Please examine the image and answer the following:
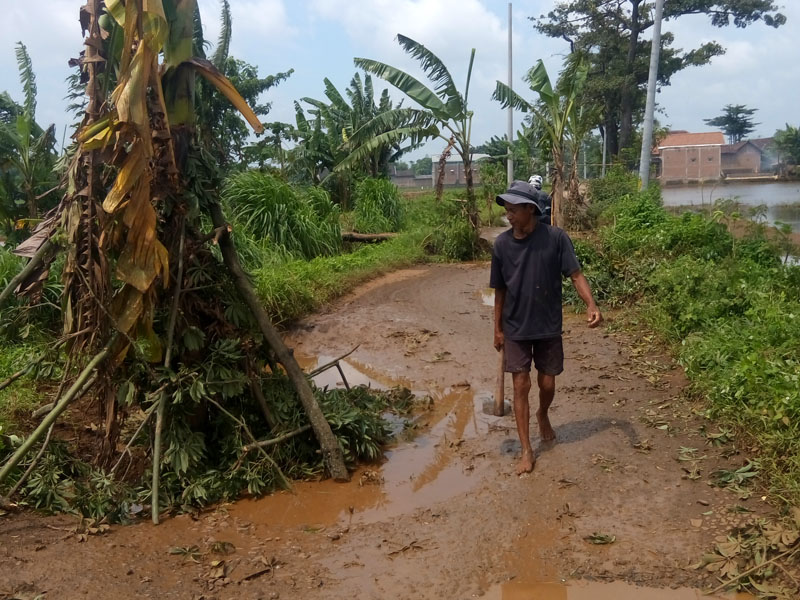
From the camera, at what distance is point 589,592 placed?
3340 mm

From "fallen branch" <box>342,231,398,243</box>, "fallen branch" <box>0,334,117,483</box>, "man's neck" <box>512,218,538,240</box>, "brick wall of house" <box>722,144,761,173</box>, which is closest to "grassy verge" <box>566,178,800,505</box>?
"man's neck" <box>512,218,538,240</box>

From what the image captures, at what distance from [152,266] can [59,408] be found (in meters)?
0.97

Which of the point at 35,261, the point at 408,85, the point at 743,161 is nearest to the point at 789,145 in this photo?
the point at 743,161

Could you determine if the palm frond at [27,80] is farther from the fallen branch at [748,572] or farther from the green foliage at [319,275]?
the fallen branch at [748,572]

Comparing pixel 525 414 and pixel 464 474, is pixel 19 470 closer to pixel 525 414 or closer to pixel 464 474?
pixel 464 474

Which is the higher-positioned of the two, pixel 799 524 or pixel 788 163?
pixel 788 163

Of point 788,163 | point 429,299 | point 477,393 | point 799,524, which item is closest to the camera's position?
point 799,524

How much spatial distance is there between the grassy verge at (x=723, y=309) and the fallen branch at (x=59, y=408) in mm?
3934

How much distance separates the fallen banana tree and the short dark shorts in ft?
4.58

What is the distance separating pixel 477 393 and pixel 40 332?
15.0ft

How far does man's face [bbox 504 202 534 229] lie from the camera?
4.37 m

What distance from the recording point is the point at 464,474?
4.89 metres

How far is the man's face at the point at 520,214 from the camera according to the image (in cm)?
437

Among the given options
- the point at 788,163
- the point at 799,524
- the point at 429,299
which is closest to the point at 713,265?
the point at 429,299
